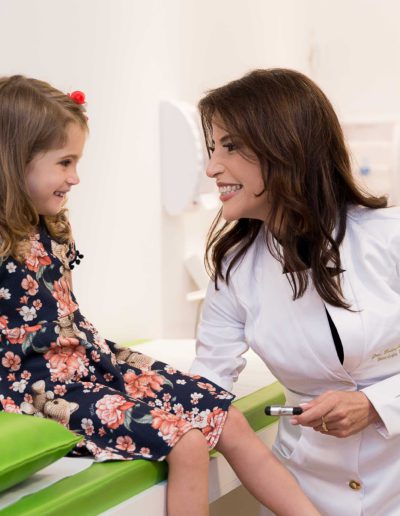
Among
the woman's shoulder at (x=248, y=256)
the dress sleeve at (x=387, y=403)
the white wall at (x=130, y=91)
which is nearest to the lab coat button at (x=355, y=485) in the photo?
the dress sleeve at (x=387, y=403)

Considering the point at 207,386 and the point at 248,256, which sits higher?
the point at 248,256

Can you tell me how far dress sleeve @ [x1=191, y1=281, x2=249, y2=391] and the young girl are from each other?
0.19 ft

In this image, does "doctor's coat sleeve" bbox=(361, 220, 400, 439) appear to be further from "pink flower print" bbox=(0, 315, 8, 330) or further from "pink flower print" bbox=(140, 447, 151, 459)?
"pink flower print" bbox=(0, 315, 8, 330)

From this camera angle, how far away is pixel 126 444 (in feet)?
5.53

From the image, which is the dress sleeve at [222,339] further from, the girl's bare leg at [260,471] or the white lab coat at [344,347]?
the girl's bare leg at [260,471]

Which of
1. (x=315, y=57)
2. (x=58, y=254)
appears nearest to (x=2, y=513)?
(x=58, y=254)

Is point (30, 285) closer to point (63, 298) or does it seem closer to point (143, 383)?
point (63, 298)

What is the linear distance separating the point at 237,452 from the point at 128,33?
1563 millimetres

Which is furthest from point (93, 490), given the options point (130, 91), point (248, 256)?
point (130, 91)

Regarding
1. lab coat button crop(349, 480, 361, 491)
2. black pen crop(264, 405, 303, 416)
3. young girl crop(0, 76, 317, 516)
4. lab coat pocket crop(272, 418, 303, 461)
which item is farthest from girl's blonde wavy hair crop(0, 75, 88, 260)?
lab coat button crop(349, 480, 361, 491)

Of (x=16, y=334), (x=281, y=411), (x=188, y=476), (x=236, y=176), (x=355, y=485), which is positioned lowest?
(x=355, y=485)

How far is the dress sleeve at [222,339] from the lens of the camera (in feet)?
6.29

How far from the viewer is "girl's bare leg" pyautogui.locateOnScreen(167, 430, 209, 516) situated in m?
1.65

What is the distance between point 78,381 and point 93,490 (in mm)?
306
